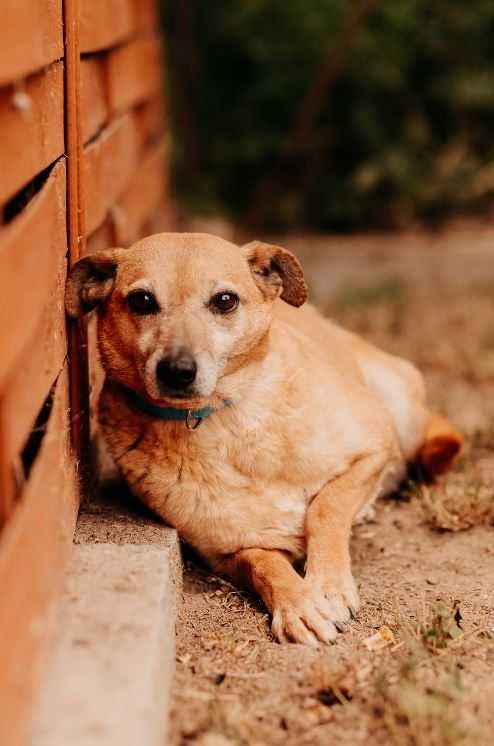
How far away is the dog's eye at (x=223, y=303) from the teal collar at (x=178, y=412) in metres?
0.31

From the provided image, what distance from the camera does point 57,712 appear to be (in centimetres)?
243

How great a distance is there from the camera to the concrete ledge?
7.91 feet

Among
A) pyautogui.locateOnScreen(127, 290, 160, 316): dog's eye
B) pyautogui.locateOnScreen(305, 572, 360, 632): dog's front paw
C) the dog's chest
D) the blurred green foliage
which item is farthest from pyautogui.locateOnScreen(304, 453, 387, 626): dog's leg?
the blurred green foliage

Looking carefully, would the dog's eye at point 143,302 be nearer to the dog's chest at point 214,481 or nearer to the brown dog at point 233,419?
the brown dog at point 233,419

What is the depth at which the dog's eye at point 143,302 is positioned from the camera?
11.0 feet

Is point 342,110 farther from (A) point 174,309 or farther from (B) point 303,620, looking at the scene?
→ (B) point 303,620

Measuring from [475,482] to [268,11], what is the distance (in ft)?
21.4

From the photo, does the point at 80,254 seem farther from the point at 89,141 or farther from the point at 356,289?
the point at 356,289

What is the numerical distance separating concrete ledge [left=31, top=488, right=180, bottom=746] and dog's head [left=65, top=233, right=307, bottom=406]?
496mm

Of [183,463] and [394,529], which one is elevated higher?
[183,463]

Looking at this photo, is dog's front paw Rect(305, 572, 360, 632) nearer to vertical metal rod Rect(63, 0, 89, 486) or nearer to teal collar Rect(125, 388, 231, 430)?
teal collar Rect(125, 388, 231, 430)

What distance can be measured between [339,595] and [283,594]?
184 millimetres

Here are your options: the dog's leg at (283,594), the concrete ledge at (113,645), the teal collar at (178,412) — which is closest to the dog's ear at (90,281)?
the teal collar at (178,412)

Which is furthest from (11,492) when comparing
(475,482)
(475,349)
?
(475,349)
